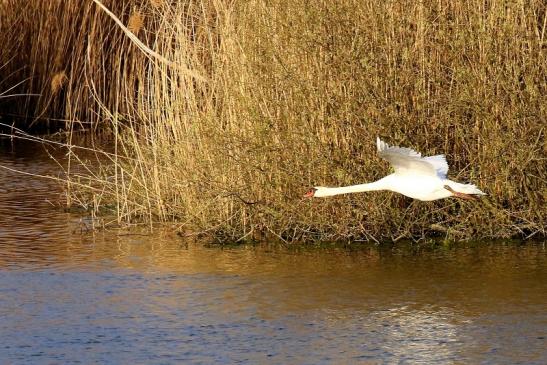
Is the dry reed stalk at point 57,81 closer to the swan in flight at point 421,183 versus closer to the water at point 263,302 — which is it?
the water at point 263,302

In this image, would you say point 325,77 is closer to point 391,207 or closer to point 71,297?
point 391,207

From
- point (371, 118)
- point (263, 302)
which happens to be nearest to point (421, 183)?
point (371, 118)

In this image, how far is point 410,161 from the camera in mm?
7582

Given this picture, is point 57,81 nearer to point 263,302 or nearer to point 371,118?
point 371,118

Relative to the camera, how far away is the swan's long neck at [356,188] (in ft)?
25.4

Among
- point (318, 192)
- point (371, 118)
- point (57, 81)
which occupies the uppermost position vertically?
point (57, 81)

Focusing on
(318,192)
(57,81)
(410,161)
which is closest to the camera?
(410,161)

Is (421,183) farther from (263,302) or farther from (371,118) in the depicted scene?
(263,302)

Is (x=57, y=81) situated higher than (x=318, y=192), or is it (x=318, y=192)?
(x=57, y=81)

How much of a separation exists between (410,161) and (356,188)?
0.42m

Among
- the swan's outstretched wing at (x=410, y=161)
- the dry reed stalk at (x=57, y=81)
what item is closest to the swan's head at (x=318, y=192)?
the swan's outstretched wing at (x=410, y=161)

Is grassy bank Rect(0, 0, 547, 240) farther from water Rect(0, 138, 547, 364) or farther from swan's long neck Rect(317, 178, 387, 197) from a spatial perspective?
swan's long neck Rect(317, 178, 387, 197)

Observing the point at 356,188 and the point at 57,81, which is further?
the point at 57,81

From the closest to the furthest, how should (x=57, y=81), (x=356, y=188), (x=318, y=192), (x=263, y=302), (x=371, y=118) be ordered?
(x=263, y=302), (x=356, y=188), (x=318, y=192), (x=371, y=118), (x=57, y=81)
